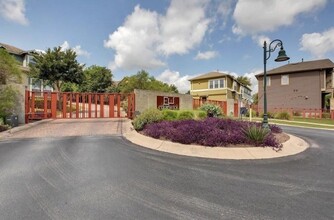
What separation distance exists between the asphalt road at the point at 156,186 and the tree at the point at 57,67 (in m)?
18.6

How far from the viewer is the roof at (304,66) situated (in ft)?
112

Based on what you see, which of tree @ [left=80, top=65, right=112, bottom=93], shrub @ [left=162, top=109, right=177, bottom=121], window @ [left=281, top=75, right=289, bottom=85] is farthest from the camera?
tree @ [left=80, top=65, right=112, bottom=93]

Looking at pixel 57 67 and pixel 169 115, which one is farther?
pixel 57 67

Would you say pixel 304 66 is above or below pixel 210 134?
above

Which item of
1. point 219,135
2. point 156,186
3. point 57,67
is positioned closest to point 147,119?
point 219,135

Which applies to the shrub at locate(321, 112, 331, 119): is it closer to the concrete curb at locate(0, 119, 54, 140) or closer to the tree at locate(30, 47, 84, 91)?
the tree at locate(30, 47, 84, 91)

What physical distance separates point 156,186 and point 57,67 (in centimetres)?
2374

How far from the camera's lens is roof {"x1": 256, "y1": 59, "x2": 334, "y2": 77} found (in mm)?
34062

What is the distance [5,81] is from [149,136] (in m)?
11.1

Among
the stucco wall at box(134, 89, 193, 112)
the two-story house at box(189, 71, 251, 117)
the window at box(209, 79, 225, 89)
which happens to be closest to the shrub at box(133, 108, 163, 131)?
the stucco wall at box(134, 89, 193, 112)

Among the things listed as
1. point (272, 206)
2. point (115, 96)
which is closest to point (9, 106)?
point (115, 96)

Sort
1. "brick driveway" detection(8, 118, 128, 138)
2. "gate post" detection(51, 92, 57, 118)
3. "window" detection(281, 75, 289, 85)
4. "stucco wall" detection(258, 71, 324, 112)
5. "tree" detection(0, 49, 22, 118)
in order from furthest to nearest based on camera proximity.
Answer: "window" detection(281, 75, 289, 85)
"stucco wall" detection(258, 71, 324, 112)
"gate post" detection(51, 92, 57, 118)
"tree" detection(0, 49, 22, 118)
"brick driveway" detection(8, 118, 128, 138)

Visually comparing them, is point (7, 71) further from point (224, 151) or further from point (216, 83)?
point (216, 83)

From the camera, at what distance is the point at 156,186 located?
188 inches
